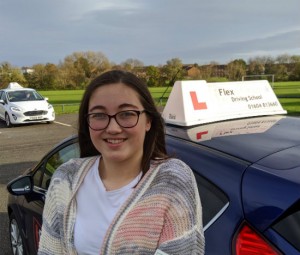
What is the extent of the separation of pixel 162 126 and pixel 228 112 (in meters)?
1.06

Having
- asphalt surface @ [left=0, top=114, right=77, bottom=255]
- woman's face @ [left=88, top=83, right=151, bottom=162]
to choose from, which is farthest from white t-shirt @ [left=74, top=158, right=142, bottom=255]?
asphalt surface @ [left=0, top=114, right=77, bottom=255]

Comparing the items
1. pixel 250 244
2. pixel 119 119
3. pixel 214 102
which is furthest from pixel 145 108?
pixel 214 102

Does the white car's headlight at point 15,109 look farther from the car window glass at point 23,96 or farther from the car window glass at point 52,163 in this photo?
the car window glass at point 52,163

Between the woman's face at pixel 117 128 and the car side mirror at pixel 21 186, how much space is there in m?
1.48

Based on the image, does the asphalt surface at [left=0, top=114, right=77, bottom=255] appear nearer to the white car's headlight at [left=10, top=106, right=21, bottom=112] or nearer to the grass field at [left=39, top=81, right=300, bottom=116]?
the white car's headlight at [left=10, top=106, right=21, bottom=112]

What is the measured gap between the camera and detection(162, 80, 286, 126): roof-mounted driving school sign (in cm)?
239

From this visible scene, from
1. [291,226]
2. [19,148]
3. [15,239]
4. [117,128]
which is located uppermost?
[117,128]

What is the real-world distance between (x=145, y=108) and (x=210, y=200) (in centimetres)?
50

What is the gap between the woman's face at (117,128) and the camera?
1.42 metres

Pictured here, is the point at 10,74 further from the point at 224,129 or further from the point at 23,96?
the point at 224,129

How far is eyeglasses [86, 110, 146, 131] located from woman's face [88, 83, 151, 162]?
12mm

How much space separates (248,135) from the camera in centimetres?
203

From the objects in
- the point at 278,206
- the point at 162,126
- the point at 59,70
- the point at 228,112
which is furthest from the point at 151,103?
the point at 59,70

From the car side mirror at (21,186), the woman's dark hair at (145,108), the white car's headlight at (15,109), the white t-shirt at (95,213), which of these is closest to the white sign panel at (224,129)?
the woman's dark hair at (145,108)
